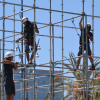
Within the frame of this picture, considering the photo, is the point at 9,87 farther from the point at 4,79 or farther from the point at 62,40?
the point at 62,40

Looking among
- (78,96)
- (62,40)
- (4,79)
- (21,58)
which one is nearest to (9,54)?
(4,79)

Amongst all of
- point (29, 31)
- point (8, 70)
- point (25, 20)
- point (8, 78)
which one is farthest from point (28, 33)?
point (8, 78)

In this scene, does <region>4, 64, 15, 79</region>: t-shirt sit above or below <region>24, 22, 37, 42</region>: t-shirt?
below

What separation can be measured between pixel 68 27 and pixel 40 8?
2427 millimetres

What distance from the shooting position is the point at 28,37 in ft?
39.5

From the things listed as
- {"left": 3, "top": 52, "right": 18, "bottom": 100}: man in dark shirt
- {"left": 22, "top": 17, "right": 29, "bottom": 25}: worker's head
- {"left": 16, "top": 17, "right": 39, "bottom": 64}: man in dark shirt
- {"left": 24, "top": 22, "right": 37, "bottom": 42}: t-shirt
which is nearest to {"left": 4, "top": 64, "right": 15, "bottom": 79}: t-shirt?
{"left": 3, "top": 52, "right": 18, "bottom": 100}: man in dark shirt

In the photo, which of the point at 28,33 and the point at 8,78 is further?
the point at 28,33

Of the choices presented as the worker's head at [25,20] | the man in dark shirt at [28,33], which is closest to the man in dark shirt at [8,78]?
the man in dark shirt at [28,33]

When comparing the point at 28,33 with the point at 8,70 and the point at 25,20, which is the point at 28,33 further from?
the point at 8,70

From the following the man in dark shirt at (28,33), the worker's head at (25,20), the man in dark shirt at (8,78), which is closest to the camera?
the man in dark shirt at (8,78)

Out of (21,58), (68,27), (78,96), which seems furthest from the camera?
(78,96)

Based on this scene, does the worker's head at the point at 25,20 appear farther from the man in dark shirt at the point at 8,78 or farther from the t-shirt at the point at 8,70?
the t-shirt at the point at 8,70

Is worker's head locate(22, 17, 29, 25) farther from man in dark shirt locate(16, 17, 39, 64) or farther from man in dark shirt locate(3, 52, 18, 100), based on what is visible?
man in dark shirt locate(3, 52, 18, 100)

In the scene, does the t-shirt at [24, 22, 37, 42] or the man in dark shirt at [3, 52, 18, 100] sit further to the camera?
the t-shirt at [24, 22, 37, 42]
